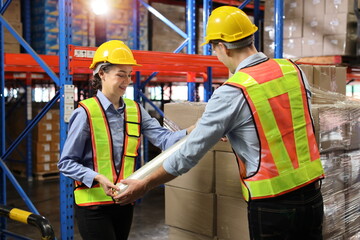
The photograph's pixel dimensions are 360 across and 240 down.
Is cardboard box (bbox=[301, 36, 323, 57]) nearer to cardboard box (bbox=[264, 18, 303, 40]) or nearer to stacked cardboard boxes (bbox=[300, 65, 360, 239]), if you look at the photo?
cardboard box (bbox=[264, 18, 303, 40])

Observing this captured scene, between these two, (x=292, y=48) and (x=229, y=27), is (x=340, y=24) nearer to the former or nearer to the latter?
(x=292, y=48)

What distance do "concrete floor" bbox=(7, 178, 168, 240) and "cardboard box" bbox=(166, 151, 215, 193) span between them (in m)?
2.95

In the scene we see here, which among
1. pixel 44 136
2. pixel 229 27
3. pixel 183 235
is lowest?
pixel 183 235

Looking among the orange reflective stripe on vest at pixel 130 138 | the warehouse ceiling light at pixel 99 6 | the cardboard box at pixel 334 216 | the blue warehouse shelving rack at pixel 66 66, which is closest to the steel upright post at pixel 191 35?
the blue warehouse shelving rack at pixel 66 66

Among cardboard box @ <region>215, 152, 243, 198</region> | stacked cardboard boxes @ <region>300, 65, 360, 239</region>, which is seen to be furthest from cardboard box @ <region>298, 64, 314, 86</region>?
cardboard box @ <region>215, 152, 243, 198</region>

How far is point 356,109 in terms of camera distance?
351 centimetres

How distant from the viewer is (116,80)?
122 inches

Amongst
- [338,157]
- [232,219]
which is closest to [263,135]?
[232,219]

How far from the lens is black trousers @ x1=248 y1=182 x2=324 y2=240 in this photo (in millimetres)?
2283

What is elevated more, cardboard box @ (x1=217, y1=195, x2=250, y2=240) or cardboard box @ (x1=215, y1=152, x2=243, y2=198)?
cardboard box @ (x1=215, y1=152, x2=243, y2=198)

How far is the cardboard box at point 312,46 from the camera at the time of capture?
24.3ft

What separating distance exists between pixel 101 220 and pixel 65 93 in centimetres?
124

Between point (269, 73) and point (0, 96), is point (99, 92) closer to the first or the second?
point (269, 73)

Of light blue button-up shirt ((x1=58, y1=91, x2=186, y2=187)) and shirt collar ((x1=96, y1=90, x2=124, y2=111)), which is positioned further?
shirt collar ((x1=96, y1=90, x2=124, y2=111))
